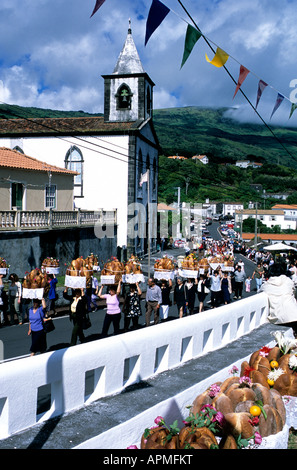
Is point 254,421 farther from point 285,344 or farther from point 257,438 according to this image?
point 285,344

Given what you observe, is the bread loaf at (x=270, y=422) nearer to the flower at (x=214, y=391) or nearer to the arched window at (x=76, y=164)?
the flower at (x=214, y=391)

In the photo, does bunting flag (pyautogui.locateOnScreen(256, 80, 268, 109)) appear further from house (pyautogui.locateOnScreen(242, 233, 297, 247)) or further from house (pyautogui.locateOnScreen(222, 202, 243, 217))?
house (pyautogui.locateOnScreen(222, 202, 243, 217))

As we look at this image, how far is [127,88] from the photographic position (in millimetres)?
34469

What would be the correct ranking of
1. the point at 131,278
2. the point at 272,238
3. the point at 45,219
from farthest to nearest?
the point at 272,238
the point at 45,219
the point at 131,278

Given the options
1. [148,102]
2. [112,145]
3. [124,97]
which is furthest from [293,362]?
[148,102]

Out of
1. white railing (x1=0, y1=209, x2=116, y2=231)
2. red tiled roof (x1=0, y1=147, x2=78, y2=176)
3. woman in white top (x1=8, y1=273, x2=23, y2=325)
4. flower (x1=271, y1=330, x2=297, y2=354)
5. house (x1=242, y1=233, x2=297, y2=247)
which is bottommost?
house (x1=242, y1=233, x2=297, y2=247)

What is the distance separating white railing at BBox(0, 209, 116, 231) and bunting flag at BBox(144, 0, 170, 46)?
48.9ft

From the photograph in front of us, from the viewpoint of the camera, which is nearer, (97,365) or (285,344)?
(97,365)

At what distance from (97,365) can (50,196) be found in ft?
76.9

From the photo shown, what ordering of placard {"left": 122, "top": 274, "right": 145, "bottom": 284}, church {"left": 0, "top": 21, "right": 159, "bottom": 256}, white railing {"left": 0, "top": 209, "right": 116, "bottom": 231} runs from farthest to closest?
church {"left": 0, "top": 21, "right": 159, "bottom": 256}
white railing {"left": 0, "top": 209, "right": 116, "bottom": 231}
placard {"left": 122, "top": 274, "right": 145, "bottom": 284}

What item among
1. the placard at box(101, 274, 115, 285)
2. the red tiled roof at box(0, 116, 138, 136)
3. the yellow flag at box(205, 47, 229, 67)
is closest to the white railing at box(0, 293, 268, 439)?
the yellow flag at box(205, 47, 229, 67)

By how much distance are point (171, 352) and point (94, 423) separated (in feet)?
6.17

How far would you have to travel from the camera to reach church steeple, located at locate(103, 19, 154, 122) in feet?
112

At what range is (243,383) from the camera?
15.9 feet
